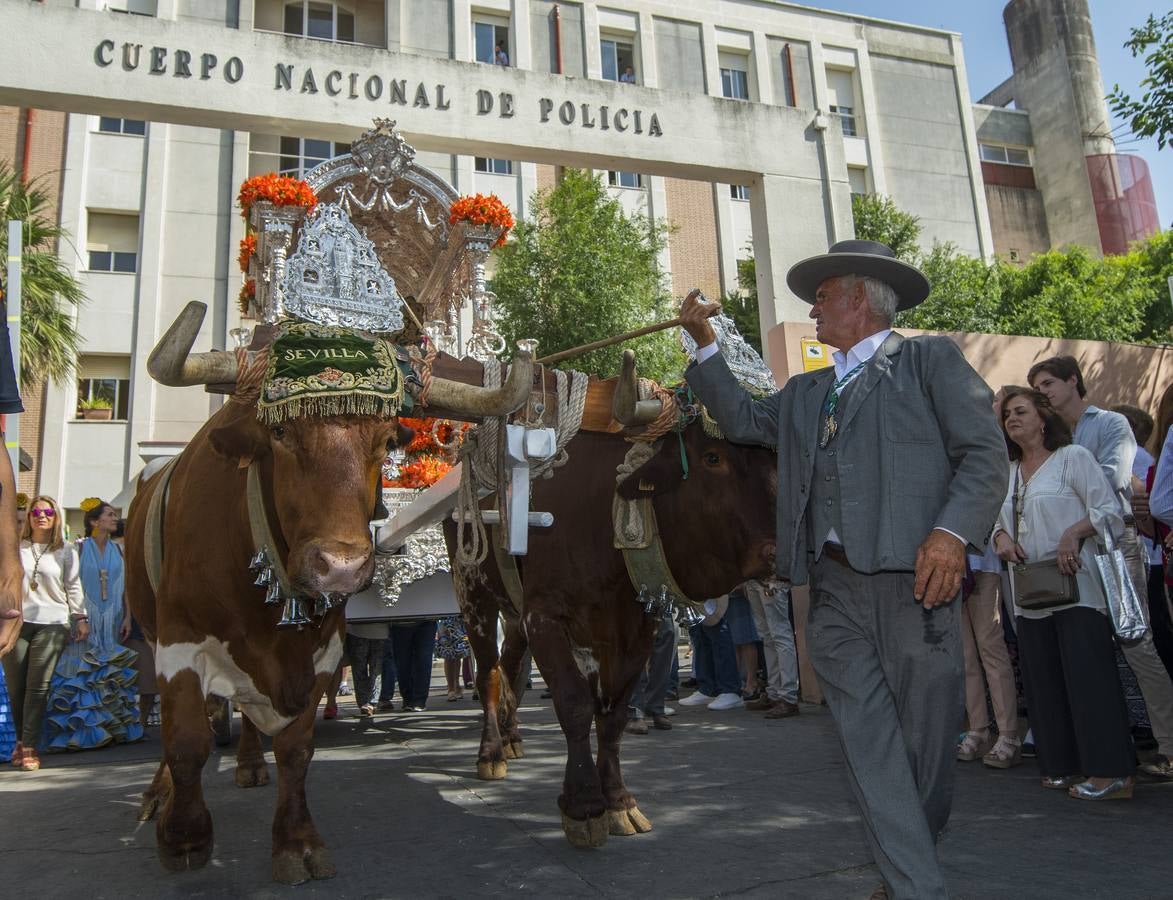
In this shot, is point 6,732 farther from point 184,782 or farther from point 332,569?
point 332,569

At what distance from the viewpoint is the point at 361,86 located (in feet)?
27.2

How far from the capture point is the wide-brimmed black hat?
3176mm

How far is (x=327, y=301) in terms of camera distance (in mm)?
3826

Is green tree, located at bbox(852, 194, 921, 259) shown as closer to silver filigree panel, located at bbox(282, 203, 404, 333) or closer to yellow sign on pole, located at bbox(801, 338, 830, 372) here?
yellow sign on pole, located at bbox(801, 338, 830, 372)

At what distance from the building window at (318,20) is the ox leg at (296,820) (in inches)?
844

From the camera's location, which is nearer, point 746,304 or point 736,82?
point 746,304

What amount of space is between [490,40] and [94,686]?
2098 cm

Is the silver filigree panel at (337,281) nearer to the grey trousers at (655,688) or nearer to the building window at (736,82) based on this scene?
the grey trousers at (655,688)

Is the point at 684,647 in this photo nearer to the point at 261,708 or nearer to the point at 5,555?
the point at 261,708

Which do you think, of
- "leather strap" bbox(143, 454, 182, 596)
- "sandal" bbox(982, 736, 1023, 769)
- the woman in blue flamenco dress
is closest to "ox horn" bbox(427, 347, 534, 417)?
"leather strap" bbox(143, 454, 182, 596)

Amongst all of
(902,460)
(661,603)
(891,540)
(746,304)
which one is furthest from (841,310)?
(746,304)

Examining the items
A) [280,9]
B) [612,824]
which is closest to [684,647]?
[612,824]

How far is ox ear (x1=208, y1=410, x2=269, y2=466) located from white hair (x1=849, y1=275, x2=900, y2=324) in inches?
93.1

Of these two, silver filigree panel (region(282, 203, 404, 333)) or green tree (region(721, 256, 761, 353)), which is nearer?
silver filigree panel (region(282, 203, 404, 333))
